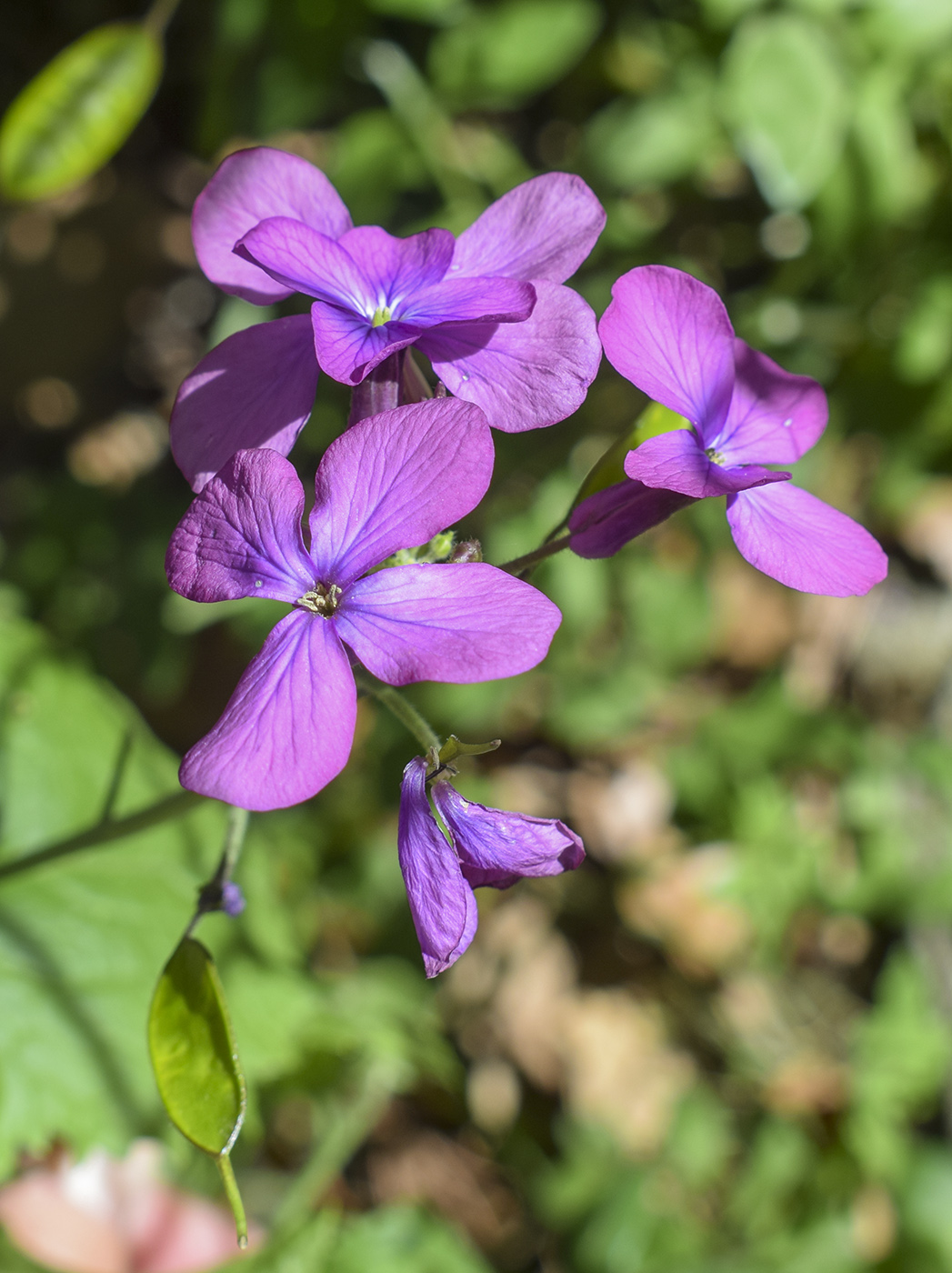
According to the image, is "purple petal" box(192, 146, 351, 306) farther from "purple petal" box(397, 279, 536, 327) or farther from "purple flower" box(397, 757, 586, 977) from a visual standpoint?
"purple flower" box(397, 757, 586, 977)

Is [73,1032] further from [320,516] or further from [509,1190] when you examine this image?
[509,1190]

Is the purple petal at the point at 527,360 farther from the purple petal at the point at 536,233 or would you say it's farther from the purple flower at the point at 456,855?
the purple flower at the point at 456,855

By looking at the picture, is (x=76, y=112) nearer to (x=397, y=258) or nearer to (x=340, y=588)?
(x=397, y=258)

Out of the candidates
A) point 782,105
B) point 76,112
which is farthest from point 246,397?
point 782,105

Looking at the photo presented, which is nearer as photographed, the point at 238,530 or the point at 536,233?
the point at 238,530

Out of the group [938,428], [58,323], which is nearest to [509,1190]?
[938,428]

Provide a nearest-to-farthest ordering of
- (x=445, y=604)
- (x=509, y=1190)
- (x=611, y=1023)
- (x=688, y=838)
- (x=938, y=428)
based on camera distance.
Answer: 1. (x=445, y=604)
2. (x=938, y=428)
3. (x=688, y=838)
4. (x=509, y=1190)
5. (x=611, y=1023)
